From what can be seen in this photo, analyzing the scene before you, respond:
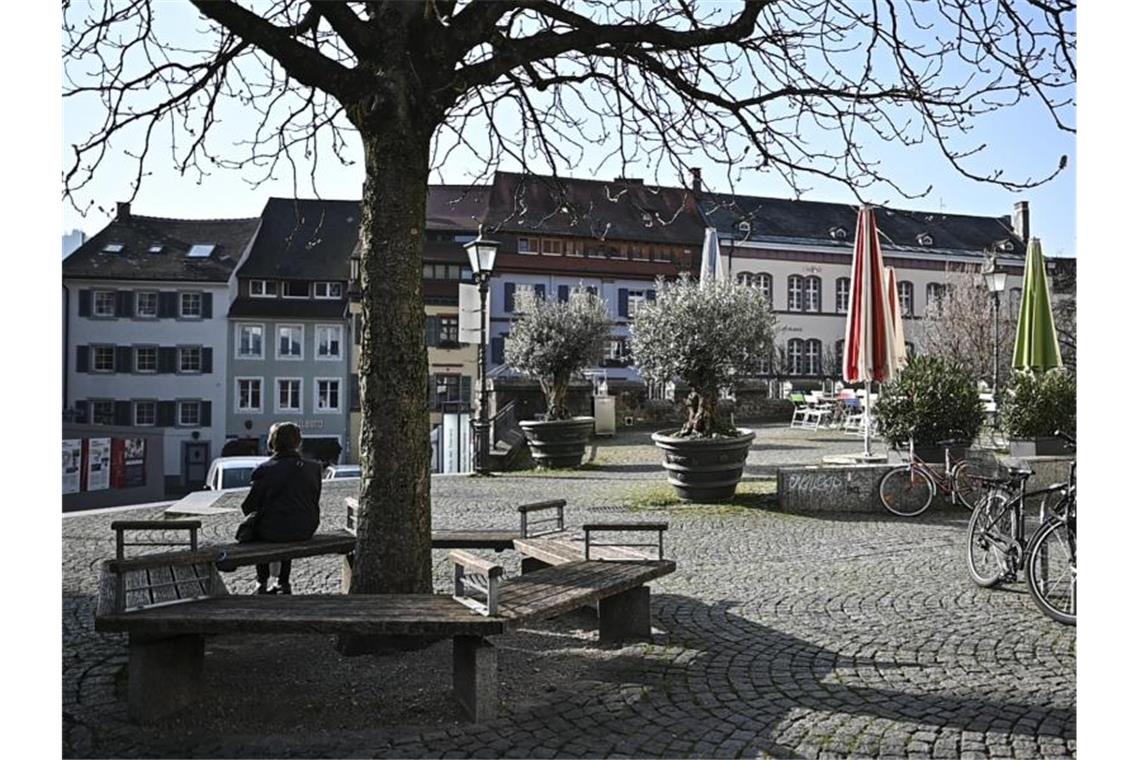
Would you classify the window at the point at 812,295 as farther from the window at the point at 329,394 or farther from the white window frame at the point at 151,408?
the white window frame at the point at 151,408

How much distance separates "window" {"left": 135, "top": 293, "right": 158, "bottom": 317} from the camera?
29344 millimetres

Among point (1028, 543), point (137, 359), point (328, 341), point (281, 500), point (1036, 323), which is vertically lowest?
point (1028, 543)

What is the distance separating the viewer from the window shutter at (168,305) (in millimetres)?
30594

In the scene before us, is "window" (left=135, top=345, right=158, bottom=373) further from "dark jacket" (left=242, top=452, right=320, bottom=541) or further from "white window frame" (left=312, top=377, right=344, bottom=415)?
"dark jacket" (left=242, top=452, right=320, bottom=541)

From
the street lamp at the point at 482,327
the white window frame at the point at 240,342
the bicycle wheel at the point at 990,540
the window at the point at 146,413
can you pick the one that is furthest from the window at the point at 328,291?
the bicycle wheel at the point at 990,540

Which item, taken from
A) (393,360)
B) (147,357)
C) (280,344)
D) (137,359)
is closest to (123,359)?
(137,359)

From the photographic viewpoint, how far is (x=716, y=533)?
8.12m

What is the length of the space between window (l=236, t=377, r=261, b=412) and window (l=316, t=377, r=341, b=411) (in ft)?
6.62

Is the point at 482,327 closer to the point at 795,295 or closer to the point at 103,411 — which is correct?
the point at 103,411

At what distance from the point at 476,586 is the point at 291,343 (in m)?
31.4

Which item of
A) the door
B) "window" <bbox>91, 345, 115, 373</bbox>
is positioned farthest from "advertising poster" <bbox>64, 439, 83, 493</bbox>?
the door

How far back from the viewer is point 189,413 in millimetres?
31203

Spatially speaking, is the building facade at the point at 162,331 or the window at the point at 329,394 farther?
the window at the point at 329,394

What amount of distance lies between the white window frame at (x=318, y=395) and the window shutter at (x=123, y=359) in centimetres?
623
